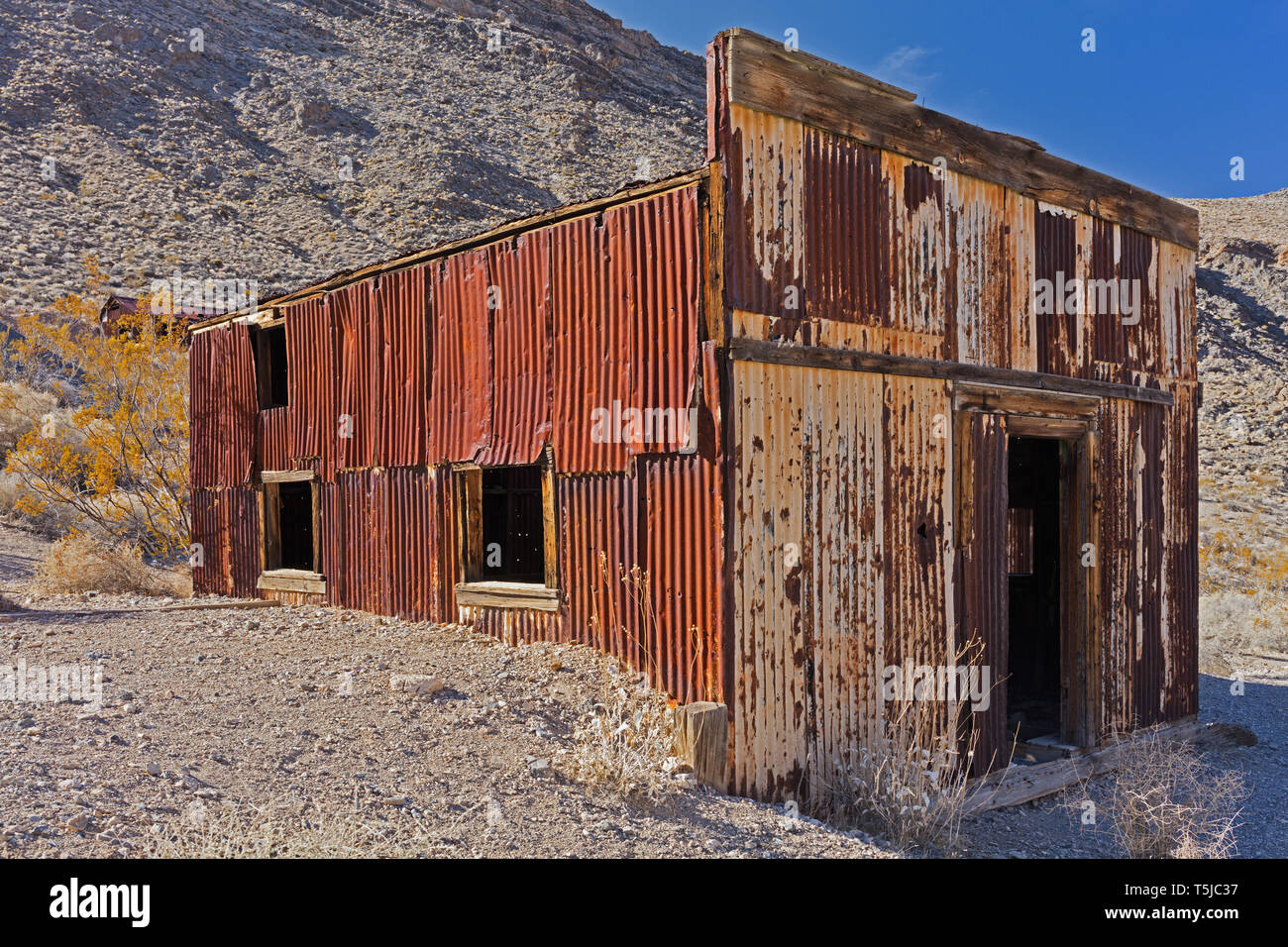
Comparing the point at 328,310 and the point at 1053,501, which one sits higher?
the point at 328,310

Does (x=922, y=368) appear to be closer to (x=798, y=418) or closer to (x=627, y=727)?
(x=798, y=418)

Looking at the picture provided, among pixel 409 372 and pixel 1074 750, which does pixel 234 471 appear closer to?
pixel 409 372

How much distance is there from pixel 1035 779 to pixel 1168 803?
1.16m

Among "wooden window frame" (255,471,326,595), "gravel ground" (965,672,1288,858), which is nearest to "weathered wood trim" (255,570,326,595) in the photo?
"wooden window frame" (255,471,326,595)

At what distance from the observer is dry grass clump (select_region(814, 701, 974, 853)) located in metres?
7.10

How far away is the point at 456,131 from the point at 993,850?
43420 mm

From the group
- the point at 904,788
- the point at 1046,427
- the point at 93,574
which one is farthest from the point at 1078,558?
the point at 93,574

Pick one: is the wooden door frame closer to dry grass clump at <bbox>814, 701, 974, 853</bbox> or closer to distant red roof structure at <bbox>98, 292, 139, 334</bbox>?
dry grass clump at <bbox>814, 701, 974, 853</bbox>

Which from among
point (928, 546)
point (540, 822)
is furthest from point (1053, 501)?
point (540, 822)

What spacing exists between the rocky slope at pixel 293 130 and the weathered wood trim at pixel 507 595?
75.7 feet

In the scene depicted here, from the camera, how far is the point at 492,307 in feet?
30.2

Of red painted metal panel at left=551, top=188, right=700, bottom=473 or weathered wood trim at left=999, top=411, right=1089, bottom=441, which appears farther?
weathered wood trim at left=999, top=411, right=1089, bottom=441

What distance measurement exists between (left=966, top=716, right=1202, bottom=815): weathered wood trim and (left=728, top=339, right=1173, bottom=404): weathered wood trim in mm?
3139

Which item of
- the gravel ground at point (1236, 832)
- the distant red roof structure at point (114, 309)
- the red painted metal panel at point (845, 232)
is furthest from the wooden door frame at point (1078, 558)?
the distant red roof structure at point (114, 309)
